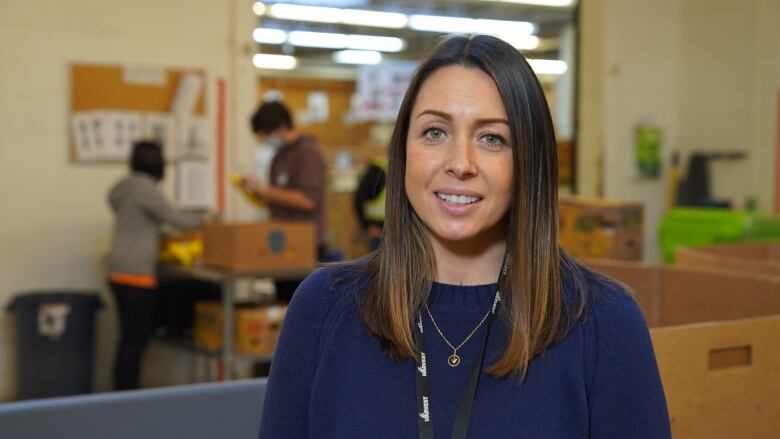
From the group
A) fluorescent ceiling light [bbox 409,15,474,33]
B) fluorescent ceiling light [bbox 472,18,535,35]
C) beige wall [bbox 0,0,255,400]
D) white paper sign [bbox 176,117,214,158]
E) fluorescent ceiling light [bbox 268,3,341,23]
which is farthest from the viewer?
fluorescent ceiling light [bbox 472,18,535,35]

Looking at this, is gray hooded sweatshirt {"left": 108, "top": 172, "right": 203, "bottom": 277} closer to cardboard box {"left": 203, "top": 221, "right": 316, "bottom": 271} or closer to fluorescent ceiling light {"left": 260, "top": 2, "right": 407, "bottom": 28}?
cardboard box {"left": 203, "top": 221, "right": 316, "bottom": 271}

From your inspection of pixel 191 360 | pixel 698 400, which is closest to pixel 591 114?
pixel 191 360

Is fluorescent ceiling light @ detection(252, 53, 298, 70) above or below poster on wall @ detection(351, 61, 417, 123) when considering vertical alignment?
above

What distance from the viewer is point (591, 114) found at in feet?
25.3

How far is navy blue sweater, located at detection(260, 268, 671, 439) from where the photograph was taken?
133 centimetres

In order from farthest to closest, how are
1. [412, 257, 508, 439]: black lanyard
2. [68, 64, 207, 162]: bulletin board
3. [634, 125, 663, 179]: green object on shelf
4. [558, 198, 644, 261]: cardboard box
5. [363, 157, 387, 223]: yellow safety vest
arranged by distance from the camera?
[634, 125, 663, 179]: green object on shelf
[363, 157, 387, 223]: yellow safety vest
[68, 64, 207, 162]: bulletin board
[558, 198, 644, 261]: cardboard box
[412, 257, 508, 439]: black lanyard

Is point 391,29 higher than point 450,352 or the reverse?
higher

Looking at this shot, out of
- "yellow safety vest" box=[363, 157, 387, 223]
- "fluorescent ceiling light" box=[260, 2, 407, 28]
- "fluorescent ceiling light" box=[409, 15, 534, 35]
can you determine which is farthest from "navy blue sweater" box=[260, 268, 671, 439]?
"fluorescent ceiling light" box=[409, 15, 534, 35]

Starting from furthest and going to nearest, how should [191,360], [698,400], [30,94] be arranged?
[191,360], [30,94], [698,400]

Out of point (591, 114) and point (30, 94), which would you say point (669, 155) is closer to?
point (591, 114)

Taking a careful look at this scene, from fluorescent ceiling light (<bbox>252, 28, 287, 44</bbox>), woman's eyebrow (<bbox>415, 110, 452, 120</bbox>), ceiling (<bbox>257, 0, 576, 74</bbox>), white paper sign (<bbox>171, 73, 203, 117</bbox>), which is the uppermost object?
ceiling (<bbox>257, 0, 576, 74</bbox>)

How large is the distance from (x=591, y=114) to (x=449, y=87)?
6527 millimetres

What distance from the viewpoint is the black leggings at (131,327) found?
530 cm

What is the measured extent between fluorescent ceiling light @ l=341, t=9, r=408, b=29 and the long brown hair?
372 inches
